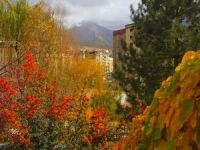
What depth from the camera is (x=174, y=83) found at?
266cm

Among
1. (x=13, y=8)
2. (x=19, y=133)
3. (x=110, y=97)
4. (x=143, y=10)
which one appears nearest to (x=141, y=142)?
(x=19, y=133)

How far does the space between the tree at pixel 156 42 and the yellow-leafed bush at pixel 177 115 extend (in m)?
15.0

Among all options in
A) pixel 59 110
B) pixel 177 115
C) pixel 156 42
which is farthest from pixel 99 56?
pixel 177 115

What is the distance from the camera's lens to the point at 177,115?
97.1 inches

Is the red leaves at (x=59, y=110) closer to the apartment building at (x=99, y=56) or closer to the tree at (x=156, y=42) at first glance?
the tree at (x=156, y=42)

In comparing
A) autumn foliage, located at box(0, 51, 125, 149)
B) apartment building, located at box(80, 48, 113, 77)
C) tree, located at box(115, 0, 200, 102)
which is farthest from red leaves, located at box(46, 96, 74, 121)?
apartment building, located at box(80, 48, 113, 77)

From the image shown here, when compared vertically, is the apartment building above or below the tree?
below

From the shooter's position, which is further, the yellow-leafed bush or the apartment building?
the apartment building

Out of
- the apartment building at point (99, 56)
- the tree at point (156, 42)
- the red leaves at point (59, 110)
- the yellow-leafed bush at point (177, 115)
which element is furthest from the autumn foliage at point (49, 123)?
the apartment building at point (99, 56)

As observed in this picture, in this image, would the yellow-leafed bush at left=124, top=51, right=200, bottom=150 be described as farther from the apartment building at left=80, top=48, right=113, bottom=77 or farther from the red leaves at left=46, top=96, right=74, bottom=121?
the apartment building at left=80, top=48, right=113, bottom=77

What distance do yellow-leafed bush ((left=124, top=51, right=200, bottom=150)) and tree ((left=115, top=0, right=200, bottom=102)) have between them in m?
15.0

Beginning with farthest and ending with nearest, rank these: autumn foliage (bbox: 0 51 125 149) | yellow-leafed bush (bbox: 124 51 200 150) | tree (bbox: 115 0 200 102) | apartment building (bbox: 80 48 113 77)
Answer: apartment building (bbox: 80 48 113 77)
tree (bbox: 115 0 200 102)
autumn foliage (bbox: 0 51 125 149)
yellow-leafed bush (bbox: 124 51 200 150)

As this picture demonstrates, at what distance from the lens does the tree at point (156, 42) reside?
18.0 m

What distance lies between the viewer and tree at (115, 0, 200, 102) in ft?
59.1
